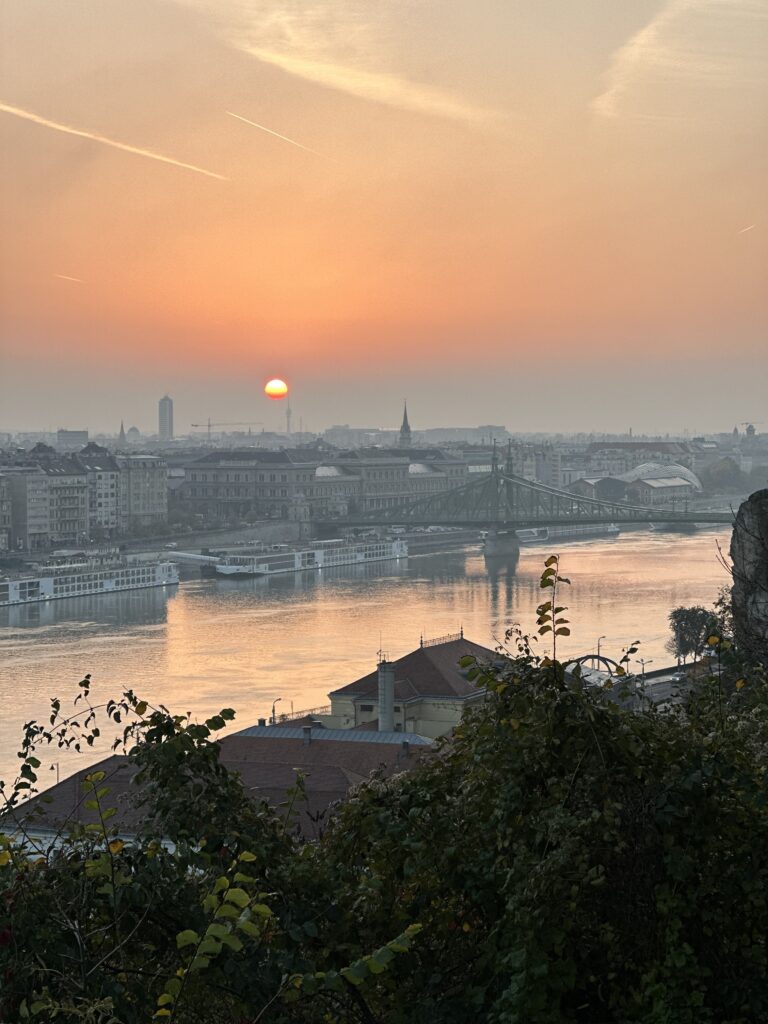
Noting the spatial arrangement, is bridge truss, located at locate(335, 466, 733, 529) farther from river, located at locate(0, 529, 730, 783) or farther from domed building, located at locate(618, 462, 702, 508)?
A: domed building, located at locate(618, 462, 702, 508)

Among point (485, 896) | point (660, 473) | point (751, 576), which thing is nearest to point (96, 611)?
point (751, 576)

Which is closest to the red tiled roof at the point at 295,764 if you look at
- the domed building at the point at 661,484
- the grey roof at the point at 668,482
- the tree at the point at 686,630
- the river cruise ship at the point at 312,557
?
the tree at the point at 686,630

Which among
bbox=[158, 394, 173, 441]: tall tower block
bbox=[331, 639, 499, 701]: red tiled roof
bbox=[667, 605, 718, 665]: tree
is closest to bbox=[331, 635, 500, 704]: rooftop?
bbox=[331, 639, 499, 701]: red tiled roof

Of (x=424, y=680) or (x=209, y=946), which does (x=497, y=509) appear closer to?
(x=424, y=680)

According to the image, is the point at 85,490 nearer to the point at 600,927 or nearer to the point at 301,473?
the point at 301,473

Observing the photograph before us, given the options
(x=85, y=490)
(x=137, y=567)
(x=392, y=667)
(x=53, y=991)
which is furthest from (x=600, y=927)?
(x=85, y=490)

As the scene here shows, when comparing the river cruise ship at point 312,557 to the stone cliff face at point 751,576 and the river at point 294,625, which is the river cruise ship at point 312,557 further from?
the stone cliff face at point 751,576
